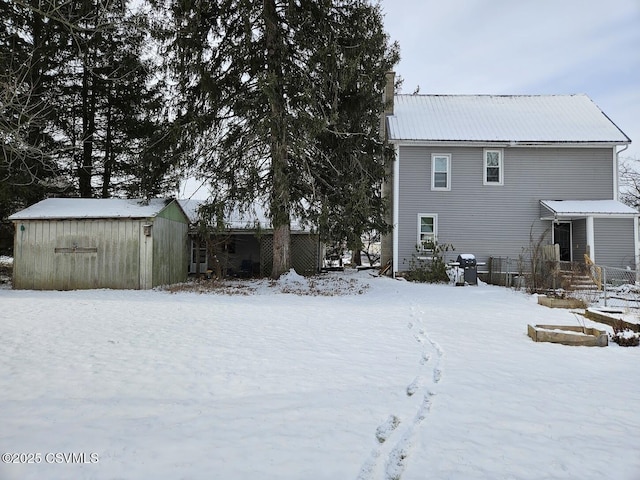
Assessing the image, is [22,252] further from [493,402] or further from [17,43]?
[493,402]

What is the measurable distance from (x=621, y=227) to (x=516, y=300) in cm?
890

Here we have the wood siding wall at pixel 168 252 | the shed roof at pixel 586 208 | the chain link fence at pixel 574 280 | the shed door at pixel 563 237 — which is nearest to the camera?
the chain link fence at pixel 574 280

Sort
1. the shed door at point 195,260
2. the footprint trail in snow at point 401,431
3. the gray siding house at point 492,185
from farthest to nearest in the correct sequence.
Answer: the shed door at point 195,260 < the gray siding house at point 492,185 < the footprint trail in snow at point 401,431

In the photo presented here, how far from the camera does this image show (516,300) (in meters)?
12.0

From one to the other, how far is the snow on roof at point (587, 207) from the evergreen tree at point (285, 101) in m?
7.50

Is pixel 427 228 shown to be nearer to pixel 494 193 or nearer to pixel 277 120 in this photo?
pixel 494 193

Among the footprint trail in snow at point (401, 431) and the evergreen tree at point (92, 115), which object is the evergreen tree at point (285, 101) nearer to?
the evergreen tree at point (92, 115)

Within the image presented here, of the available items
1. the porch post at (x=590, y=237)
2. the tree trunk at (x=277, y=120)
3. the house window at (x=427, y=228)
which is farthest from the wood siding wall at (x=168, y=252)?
the porch post at (x=590, y=237)

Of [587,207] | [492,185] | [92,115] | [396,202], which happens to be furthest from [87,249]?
[587,207]

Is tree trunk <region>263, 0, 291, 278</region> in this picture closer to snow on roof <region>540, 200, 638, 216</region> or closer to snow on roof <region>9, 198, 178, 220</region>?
snow on roof <region>9, 198, 178, 220</region>

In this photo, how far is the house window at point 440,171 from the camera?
61.0 feet

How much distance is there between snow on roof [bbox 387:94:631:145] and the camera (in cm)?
1831

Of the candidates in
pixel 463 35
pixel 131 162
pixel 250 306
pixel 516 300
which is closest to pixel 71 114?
pixel 131 162

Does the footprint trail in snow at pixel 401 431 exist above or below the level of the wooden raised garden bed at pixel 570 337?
below
